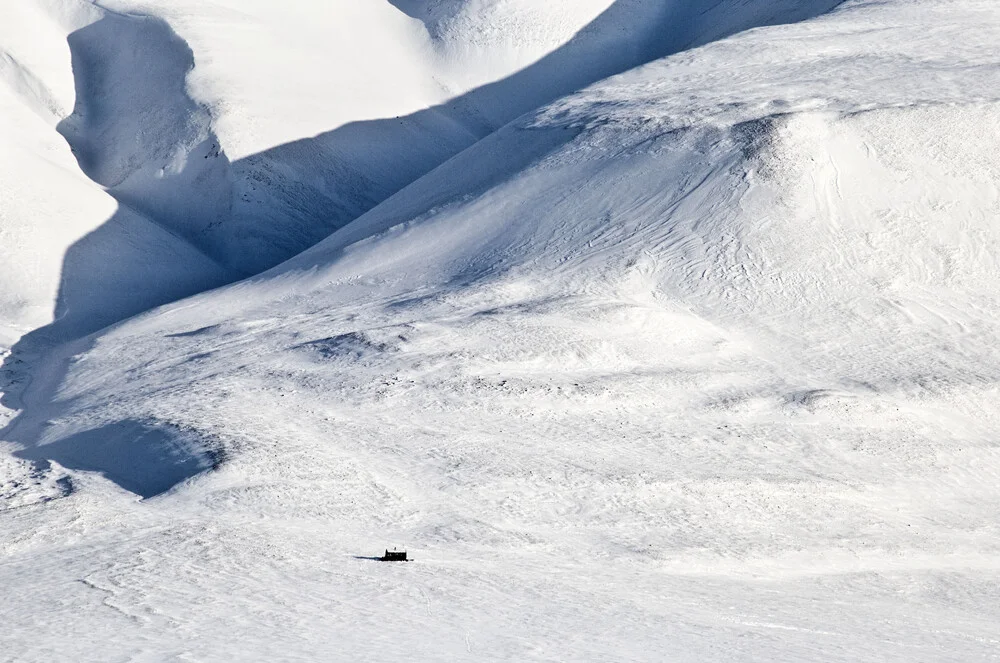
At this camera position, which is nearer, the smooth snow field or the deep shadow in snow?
the smooth snow field

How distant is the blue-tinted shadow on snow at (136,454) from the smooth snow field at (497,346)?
0.36ft

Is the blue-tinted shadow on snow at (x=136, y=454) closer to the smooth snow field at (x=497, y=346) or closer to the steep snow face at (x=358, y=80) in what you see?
the smooth snow field at (x=497, y=346)

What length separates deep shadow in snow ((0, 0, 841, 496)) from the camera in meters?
43.5

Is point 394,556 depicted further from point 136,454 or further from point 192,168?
point 192,168

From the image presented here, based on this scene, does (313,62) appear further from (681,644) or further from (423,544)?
(681,644)

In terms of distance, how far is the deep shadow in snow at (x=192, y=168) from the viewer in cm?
4353

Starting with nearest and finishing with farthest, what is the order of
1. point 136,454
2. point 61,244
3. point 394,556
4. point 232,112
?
point 394,556, point 136,454, point 61,244, point 232,112

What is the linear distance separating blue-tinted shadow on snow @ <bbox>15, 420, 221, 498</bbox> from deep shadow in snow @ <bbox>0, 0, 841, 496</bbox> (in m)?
4.15

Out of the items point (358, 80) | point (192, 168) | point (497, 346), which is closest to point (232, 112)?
point (192, 168)

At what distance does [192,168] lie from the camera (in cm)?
5006

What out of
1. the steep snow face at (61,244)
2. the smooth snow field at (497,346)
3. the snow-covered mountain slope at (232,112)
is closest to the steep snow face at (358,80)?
the snow-covered mountain slope at (232,112)

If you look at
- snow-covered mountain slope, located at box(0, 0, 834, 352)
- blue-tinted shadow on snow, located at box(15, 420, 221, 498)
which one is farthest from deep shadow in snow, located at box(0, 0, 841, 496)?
blue-tinted shadow on snow, located at box(15, 420, 221, 498)

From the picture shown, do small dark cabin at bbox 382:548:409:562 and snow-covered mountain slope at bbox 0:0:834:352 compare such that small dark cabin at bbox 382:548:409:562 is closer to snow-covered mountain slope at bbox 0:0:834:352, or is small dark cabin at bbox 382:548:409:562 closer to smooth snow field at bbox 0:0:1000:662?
smooth snow field at bbox 0:0:1000:662

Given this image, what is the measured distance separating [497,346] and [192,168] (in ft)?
74.5
